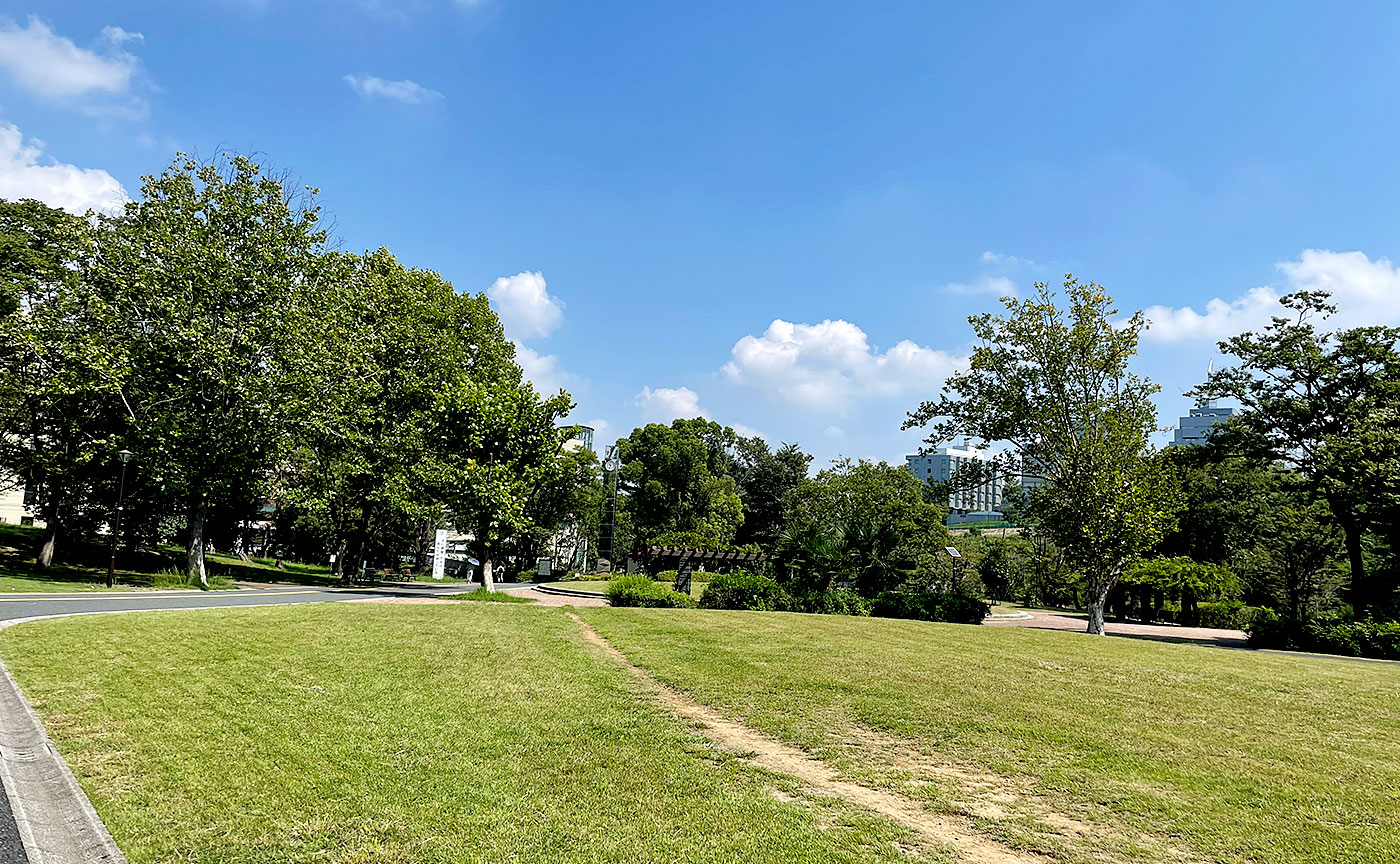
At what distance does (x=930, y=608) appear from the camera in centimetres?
2428

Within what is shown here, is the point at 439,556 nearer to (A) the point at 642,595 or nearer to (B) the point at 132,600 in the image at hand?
(A) the point at 642,595

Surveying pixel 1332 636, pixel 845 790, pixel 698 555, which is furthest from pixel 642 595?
pixel 1332 636

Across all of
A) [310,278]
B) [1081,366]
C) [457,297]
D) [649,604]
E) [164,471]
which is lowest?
[649,604]

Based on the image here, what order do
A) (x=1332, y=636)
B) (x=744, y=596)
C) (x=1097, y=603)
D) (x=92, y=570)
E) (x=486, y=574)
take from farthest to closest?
(x=92, y=570), (x=486, y=574), (x=1097, y=603), (x=744, y=596), (x=1332, y=636)

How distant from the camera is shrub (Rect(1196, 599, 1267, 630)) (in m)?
35.3

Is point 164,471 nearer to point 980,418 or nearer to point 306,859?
point 306,859

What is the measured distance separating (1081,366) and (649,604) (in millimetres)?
17074

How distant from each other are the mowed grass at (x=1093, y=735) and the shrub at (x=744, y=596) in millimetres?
9739

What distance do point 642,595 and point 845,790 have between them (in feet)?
59.5

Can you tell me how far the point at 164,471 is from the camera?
24.0 m

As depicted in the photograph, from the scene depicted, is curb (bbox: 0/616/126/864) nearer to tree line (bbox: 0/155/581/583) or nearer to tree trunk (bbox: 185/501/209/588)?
tree line (bbox: 0/155/581/583)

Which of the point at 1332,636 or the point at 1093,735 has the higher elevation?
the point at 1093,735

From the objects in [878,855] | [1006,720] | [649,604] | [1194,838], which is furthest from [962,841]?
[649,604]

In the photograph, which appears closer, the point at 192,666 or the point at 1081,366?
the point at 192,666
